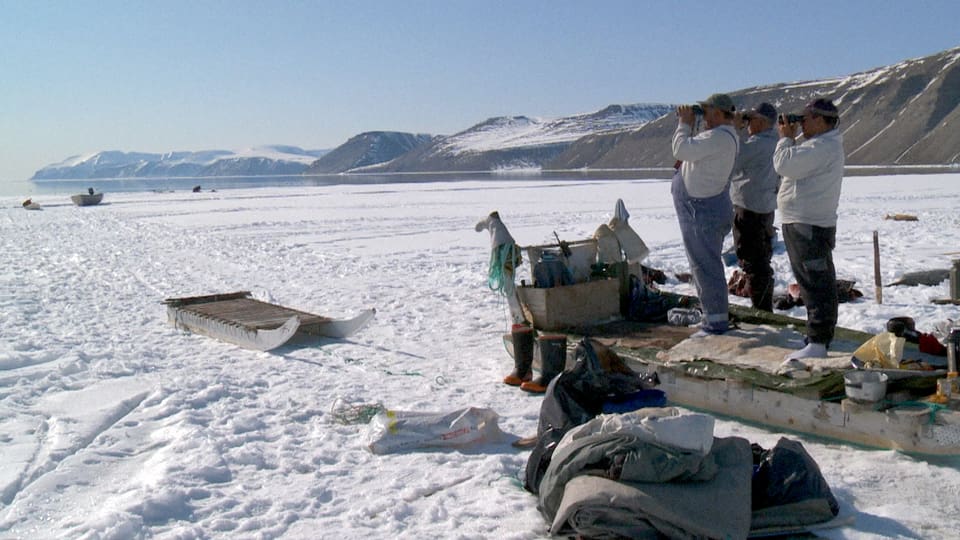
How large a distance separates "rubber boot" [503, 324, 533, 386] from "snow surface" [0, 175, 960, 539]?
18 centimetres

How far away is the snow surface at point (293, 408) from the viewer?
149 inches

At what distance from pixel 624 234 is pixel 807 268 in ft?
7.54

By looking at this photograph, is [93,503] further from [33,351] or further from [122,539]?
[33,351]

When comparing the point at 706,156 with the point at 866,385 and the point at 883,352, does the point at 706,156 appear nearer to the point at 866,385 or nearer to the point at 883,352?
the point at 883,352

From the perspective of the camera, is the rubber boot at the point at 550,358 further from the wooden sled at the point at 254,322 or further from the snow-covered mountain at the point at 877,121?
the snow-covered mountain at the point at 877,121

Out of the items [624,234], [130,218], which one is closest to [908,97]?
[130,218]

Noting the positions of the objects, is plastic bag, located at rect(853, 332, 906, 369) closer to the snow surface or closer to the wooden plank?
the snow surface

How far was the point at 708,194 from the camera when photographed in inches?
228

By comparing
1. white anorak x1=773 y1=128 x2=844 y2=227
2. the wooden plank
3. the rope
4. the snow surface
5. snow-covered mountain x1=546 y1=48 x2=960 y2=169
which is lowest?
the snow surface

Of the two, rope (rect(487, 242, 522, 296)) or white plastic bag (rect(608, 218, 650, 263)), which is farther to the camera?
white plastic bag (rect(608, 218, 650, 263))

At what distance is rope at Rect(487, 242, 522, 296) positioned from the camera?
659 cm

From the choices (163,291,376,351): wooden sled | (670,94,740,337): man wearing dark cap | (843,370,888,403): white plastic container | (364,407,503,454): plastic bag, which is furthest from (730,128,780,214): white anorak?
(163,291,376,351): wooden sled

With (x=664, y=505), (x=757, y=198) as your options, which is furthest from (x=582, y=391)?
(x=757, y=198)

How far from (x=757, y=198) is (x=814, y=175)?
1.70m
